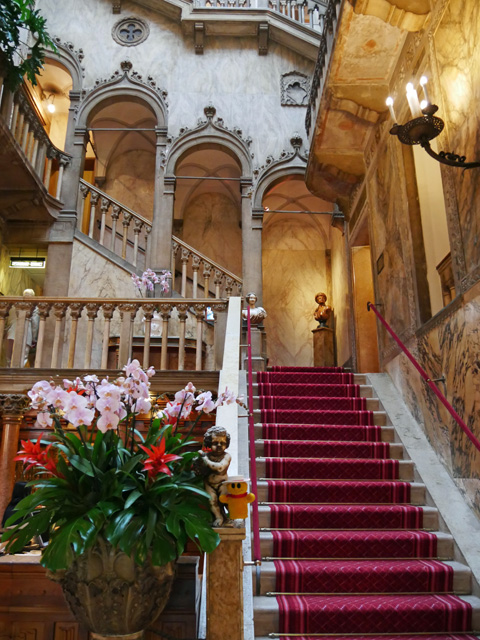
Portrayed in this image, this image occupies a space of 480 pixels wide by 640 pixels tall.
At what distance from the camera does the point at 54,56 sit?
35.9ft

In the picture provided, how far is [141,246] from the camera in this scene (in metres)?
10.8

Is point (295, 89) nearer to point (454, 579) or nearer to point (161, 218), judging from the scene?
point (161, 218)

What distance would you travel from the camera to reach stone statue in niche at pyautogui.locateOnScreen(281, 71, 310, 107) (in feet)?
36.5

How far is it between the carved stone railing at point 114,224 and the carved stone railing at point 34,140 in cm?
60

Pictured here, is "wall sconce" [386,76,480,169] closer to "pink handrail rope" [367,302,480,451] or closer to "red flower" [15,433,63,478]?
"pink handrail rope" [367,302,480,451]

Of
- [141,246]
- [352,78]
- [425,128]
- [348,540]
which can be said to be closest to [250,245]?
[141,246]

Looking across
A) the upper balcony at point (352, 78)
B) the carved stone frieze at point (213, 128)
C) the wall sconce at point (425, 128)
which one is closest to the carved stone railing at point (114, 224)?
the carved stone frieze at point (213, 128)

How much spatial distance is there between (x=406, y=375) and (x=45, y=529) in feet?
13.5

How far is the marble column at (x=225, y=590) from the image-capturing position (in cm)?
224

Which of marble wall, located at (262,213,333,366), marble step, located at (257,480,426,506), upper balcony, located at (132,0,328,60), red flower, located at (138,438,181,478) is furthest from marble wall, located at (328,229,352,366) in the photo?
red flower, located at (138,438,181,478)

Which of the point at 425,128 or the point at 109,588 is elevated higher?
the point at 425,128

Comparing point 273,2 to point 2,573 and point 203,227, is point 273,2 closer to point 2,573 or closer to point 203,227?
point 203,227

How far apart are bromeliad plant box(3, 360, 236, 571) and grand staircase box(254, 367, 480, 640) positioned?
4.05 feet

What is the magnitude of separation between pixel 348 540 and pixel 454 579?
65 cm
